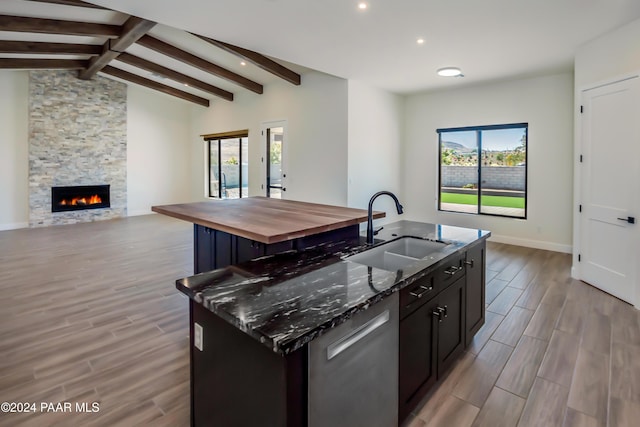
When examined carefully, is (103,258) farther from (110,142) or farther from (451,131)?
(451,131)

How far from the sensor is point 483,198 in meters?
6.50

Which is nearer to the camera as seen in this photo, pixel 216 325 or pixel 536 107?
pixel 216 325

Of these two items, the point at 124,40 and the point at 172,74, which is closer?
the point at 124,40

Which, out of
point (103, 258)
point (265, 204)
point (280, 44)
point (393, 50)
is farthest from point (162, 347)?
point (393, 50)

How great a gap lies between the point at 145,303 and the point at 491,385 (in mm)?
3079

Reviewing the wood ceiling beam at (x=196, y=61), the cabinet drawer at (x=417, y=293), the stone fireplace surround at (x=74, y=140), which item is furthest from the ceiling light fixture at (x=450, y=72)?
the stone fireplace surround at (x=74, y=140)

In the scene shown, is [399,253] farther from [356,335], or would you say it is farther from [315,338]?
[315,338]

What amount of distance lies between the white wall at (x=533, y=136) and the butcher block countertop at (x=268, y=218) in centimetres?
435

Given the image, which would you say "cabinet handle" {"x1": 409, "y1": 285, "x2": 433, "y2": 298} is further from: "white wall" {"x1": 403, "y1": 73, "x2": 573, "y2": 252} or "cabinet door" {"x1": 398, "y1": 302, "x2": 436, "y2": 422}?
"white wall" {"x1": 403, "y1": 73, "x2": 573, "y2": 252}

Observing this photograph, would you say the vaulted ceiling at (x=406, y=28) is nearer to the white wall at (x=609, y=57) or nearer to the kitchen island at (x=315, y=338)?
the white wall at (x=609, y=57)

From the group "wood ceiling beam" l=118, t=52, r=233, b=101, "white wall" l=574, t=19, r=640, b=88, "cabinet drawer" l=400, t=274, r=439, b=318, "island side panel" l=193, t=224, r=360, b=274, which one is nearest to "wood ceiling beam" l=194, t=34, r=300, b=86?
"wood ceiling beam" l=118, t=52, r=233, b=101

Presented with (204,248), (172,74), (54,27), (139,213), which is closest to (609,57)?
(204,248)

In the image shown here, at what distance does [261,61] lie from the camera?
567cm

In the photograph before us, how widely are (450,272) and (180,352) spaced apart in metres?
1.99
